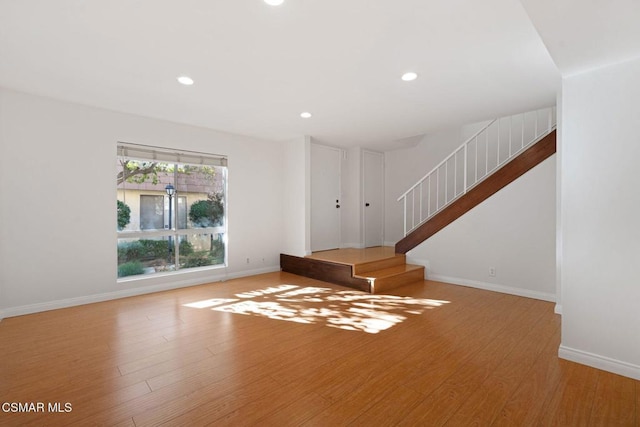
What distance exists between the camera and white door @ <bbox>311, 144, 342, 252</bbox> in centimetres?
622

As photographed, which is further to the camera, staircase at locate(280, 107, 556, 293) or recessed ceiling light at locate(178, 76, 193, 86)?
staircase at locate(280, 107, 556, 293)

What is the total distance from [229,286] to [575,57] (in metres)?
4.85

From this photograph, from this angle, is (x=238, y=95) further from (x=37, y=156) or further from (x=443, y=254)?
(x=443, y=254)

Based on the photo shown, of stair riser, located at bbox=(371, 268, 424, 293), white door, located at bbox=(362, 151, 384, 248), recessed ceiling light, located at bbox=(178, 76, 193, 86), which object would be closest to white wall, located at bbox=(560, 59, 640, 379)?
stair riser, located at bbox=(371, 268, 424, 293)

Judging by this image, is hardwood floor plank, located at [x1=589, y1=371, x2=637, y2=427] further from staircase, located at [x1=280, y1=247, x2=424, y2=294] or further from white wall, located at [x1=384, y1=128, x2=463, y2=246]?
white wall, located at [x1=384, y1=128, x2=463, y2=246]

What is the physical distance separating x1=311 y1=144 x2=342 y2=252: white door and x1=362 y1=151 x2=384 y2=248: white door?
0.70m

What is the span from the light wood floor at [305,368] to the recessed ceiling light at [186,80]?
2.61m

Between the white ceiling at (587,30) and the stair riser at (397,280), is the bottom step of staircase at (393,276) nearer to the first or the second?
the stair riser at (397,280)

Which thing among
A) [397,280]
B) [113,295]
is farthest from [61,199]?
[397,280]

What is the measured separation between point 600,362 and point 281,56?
11.7 feet

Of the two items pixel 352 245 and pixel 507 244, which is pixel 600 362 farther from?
pixel 352 245

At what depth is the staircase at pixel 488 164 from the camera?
4168 millimetres

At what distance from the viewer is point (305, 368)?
2297mm

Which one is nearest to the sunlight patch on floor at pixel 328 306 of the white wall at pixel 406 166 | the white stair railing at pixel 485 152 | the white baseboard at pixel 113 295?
the white baseboard at pixel 113 295
